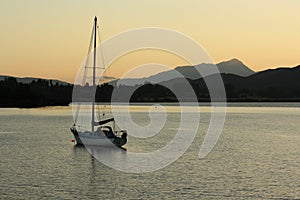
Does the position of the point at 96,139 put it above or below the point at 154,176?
above

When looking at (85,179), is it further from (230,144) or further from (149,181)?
(230,144)

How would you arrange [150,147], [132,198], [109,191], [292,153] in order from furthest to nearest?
[150,147] < [292,153] < [109,191] < [132,198]

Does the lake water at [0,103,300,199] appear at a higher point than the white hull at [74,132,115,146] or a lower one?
lower

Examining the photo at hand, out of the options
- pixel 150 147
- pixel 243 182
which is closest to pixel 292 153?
pixel 150 147

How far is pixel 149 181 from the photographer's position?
3481 centimetres

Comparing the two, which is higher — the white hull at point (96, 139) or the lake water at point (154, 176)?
the white hull at point (96, 139)

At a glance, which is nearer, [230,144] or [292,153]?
[292,153]

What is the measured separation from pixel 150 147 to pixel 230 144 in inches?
455

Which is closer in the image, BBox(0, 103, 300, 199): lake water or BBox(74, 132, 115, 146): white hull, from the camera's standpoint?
BBox(0, 103, 300, 199): lake water

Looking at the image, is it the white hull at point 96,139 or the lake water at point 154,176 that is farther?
the white hull at point 96,139

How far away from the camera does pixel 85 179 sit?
3597cm

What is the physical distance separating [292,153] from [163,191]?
26504mm

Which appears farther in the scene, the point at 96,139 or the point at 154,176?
the point at 96,139

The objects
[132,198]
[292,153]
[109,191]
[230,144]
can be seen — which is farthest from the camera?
[230,144]
